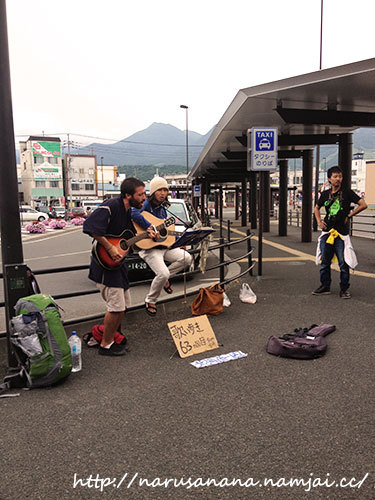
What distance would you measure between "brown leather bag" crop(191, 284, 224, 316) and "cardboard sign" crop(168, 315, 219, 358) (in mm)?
957

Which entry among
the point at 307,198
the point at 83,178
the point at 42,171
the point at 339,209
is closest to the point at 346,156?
the point at 307,198

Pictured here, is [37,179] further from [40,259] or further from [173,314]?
[173,314]

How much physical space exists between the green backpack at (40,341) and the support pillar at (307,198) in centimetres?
1275

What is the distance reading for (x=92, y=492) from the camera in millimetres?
2283

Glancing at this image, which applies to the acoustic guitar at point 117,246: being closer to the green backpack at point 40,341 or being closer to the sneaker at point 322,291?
the green backpack at point 40,341

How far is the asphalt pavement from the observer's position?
2338 mm

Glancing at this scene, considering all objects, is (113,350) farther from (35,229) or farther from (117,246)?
(35,229)

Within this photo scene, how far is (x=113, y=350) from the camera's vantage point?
448 centimetres

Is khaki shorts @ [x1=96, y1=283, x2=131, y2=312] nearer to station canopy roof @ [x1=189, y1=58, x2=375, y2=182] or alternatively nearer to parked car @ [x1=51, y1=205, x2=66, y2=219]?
station canopy roof @ [x1=189, y1=58, x2=375, y2=182]

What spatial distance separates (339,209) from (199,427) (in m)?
4.76

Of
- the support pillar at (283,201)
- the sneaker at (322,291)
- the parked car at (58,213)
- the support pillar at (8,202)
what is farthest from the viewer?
the parked car at (58,213)

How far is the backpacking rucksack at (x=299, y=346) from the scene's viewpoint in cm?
426

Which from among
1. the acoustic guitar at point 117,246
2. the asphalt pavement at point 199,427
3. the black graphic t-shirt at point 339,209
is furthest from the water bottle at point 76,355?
the black graphic t-shirt at point 339,209

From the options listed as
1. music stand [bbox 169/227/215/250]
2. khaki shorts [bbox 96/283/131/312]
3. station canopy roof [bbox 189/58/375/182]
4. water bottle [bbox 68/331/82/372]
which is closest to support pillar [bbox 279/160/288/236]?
station canopy roof [bbox 189/58/375/182]
